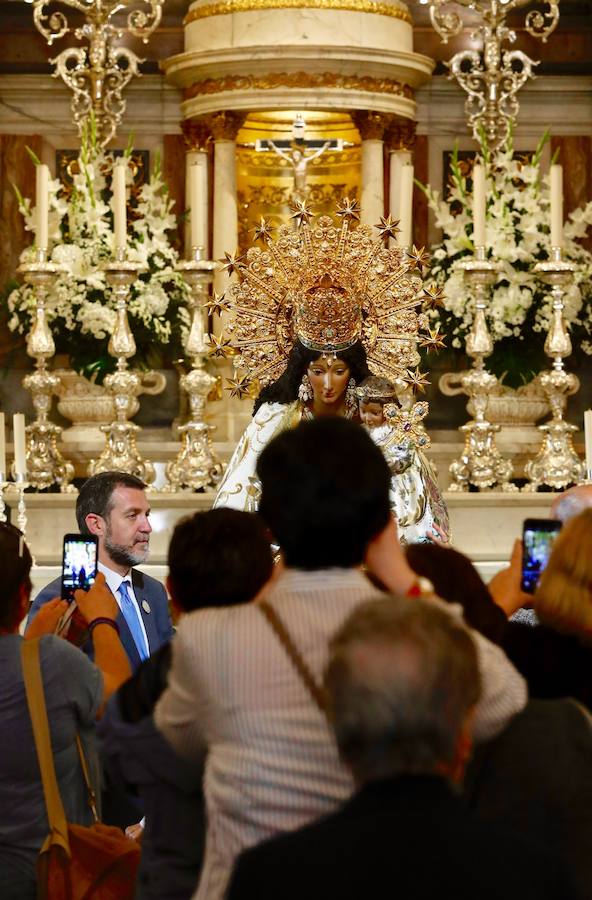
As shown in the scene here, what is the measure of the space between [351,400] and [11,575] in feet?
9.79

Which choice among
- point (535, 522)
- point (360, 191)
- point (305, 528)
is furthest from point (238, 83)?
point (305, 528)

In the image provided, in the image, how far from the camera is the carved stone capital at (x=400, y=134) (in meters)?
10.9

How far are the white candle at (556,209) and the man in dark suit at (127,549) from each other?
423cm

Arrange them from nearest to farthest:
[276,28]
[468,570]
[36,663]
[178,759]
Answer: [178,759] < [468,570] < [36,663] < [276,28]

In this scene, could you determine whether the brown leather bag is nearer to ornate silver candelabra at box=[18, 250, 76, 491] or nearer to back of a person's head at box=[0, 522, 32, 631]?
back of a person's head at box=[0, 522, 32, 631]

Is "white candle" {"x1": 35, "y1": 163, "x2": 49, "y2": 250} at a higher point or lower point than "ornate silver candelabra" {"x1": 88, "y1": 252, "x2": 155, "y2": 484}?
higher

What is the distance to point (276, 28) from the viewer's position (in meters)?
10.4

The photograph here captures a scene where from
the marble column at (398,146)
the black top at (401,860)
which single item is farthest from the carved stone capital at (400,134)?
the black top at (401,860)

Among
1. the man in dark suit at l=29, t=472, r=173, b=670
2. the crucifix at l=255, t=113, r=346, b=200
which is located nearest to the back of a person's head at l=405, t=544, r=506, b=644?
A: the man in dark suit at l=29, t=472, r=173, b=670

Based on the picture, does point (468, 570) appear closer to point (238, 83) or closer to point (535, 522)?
point (535, 522)

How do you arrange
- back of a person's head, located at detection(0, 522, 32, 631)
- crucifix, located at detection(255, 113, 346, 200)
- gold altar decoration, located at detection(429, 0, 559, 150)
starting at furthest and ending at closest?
1. crucifix, located at detection(255, 113, 346, 200)
2. gold altar decoration, located at detection(429, 0, 559, 150)
3. back of a person's head, located at detection(0, 522, 32, 631)

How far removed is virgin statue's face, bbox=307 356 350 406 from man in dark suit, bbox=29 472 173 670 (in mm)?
1437

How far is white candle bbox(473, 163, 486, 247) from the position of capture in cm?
876

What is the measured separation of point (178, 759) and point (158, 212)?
798 centimetres
